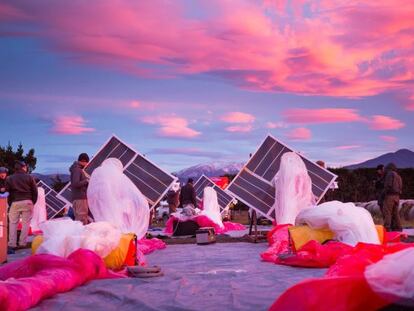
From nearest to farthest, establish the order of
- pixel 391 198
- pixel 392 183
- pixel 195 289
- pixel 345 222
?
pixel 195 289 → pixel 345 222 → pixel 392 183 → pixel 391 198

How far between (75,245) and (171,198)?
60.0ft

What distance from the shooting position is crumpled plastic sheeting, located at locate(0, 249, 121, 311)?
5.48 metres

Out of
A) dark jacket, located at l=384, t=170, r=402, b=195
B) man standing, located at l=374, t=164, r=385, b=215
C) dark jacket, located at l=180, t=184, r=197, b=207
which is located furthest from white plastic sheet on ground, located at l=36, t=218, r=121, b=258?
dark jacket, located at l=180, t=184, r=197, b=207

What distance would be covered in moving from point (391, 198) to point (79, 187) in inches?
300

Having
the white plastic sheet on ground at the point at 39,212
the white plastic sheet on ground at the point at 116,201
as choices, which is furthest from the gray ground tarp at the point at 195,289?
the white plastic sheet on ground at the point at 39,212

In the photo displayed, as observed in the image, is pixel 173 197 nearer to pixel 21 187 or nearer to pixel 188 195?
pixel 188 195

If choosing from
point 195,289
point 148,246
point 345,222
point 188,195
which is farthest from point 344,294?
point 188,195

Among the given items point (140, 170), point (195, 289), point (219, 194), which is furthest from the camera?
point (219, 194)

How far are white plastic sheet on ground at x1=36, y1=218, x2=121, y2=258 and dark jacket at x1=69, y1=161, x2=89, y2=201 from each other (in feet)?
14.4

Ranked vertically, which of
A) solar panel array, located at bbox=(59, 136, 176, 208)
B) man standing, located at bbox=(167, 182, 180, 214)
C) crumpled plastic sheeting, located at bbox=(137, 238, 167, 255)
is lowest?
crumpled plastic sheeting, located at bbox=(137, 238, 167, 255)

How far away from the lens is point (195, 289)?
22.1 feet

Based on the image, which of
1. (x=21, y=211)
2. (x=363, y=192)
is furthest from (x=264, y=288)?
(x=363, y=192)

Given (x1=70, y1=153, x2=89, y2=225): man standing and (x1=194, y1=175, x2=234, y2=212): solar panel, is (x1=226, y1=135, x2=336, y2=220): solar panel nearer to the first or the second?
(x1=70, y1=153, x2=89, y2=225): man standing

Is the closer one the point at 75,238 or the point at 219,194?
the point at 75,238
